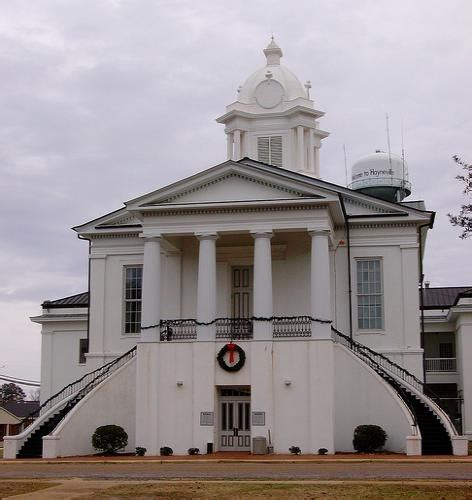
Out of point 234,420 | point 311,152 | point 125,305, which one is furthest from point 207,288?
point 311,152

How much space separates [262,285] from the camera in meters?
34.6

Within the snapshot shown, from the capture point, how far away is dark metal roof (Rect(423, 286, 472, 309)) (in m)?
51.9

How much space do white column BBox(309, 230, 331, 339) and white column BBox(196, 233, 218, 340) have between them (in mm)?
3810

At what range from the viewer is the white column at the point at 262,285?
34406 mm

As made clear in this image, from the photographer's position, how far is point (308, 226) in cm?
3488

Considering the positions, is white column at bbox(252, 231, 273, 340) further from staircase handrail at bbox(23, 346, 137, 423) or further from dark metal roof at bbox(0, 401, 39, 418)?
dark metal roof at bbox(0, 401, 39, 418)

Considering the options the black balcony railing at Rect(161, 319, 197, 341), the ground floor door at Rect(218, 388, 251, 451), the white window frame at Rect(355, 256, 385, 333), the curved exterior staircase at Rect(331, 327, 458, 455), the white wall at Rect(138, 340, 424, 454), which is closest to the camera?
the curved exterior staircase at Rect(331, 327, 458, 455)

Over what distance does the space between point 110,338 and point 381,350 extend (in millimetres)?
11992

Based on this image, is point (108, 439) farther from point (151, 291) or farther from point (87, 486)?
point (87, 486)

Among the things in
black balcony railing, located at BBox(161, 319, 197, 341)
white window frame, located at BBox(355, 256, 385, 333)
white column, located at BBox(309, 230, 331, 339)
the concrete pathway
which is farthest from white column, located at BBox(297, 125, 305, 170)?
the concrete pathway

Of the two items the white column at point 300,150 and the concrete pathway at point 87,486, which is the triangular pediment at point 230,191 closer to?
the white column at point 300,150

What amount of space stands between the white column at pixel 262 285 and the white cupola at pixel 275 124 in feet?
31.0

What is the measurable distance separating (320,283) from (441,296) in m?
22.1

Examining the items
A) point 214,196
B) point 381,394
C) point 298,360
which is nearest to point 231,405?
point 298,360
